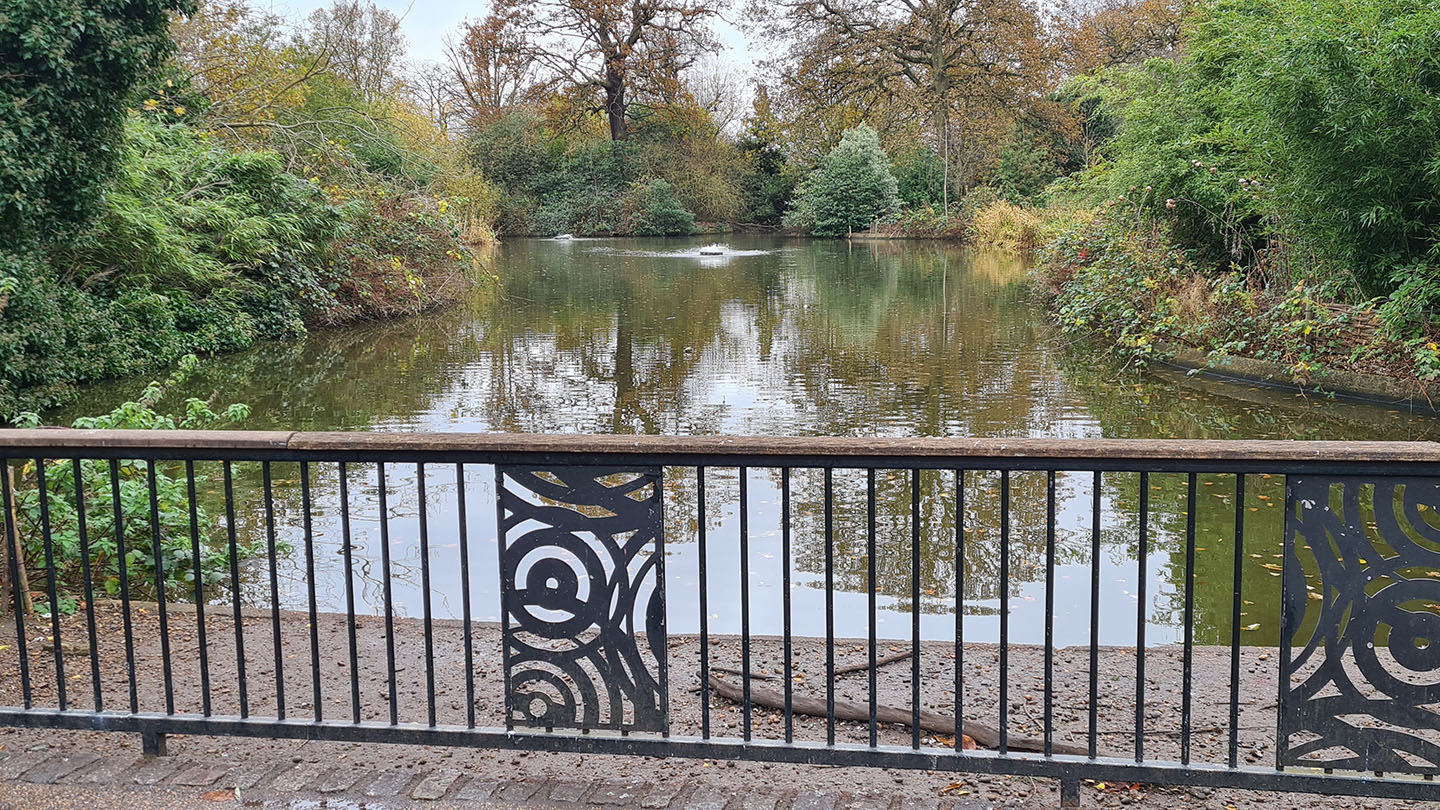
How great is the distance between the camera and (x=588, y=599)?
119 inches

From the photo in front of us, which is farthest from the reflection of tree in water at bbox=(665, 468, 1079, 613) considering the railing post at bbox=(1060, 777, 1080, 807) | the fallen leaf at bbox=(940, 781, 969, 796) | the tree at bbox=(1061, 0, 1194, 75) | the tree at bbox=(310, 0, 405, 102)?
the tree at bbox=(1061, 0, 1194, 75)

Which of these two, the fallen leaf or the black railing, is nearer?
the black railing

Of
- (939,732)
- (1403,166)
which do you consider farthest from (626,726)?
(1403,166)

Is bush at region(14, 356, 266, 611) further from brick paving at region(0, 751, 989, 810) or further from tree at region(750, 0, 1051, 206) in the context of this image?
tree at region(750, 0, 1051, 206)

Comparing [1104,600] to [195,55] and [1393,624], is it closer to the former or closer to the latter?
[1393,624]

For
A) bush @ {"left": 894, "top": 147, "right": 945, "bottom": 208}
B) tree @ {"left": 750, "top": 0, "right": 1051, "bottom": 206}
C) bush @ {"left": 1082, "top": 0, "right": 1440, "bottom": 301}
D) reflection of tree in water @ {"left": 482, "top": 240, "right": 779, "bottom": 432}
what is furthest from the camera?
bush @ {"left": 894, "top": 147, "right": 945, "bottom": 208}

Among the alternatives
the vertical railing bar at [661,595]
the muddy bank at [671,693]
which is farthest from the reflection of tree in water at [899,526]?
the vertical railing bar at [661,595]

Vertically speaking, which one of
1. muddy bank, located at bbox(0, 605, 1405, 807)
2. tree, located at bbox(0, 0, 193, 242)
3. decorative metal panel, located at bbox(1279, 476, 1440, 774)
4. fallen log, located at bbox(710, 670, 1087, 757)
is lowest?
muddy bank, located at bbox(0, 605, 1405, 807)

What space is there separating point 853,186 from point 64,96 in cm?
4709

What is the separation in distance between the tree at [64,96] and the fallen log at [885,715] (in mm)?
3921

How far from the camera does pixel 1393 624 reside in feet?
9.02

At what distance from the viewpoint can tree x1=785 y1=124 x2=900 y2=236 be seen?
49906 mm

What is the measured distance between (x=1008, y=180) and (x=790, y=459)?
43129 mm

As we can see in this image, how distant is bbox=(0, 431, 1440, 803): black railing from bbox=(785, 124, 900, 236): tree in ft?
145
